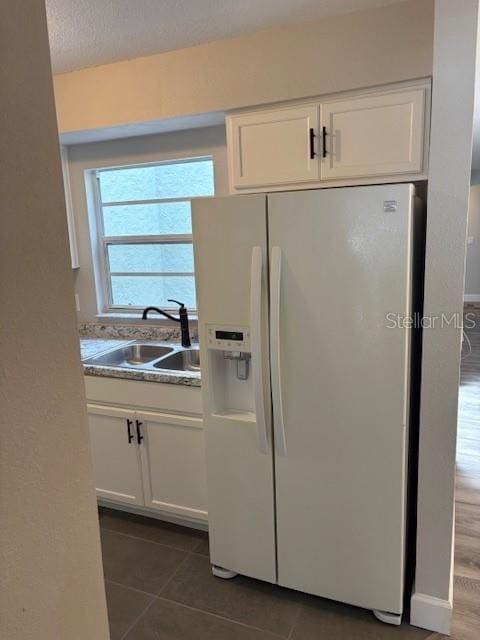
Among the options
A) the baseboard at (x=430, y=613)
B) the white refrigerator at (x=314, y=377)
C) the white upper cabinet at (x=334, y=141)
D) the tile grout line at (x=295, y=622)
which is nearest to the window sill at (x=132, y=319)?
the white refrigerator at (x=314, y=377)

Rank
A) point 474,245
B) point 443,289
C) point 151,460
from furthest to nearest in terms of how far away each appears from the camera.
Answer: point 474,245
point 151,460
point 443,289

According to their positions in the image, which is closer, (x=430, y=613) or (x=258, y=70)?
(x=430, y=613)

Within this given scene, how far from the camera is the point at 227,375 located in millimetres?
2055

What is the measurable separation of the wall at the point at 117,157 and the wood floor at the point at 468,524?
2.25m

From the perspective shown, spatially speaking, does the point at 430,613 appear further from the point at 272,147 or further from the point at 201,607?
the point at 272,147

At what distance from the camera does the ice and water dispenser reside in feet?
6.33

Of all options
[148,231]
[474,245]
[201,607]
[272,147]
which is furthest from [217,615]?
[474,245]

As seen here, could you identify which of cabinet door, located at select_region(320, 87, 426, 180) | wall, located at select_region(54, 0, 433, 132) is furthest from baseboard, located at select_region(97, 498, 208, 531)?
wall, located at select_region(54, 0, 433, 132)

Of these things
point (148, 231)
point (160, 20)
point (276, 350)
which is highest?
point (160, 20)

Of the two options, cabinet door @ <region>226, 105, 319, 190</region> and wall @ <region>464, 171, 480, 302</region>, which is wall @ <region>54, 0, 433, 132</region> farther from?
wall @ <region>464, 171, 480, 302</region>

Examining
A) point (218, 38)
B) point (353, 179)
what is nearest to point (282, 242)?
point (353, 179)

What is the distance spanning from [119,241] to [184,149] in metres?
0.80

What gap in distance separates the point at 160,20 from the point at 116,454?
2.04 m

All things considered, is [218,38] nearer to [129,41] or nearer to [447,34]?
[129,41]
